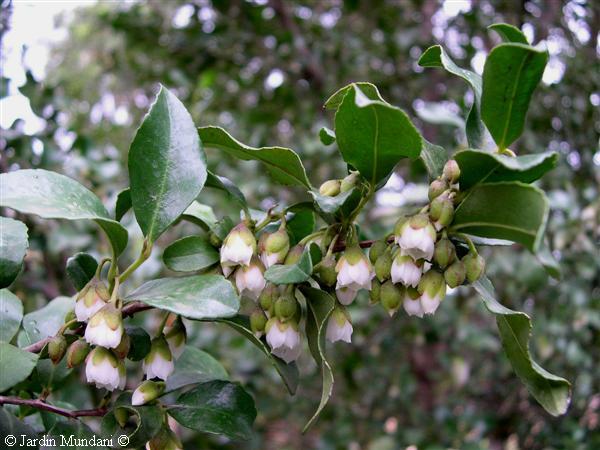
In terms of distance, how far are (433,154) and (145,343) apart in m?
0.35

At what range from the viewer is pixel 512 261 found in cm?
178

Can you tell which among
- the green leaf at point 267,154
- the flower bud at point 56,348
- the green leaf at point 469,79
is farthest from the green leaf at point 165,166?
the green leaf at point 469,79

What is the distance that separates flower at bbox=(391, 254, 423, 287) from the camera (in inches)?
23.6

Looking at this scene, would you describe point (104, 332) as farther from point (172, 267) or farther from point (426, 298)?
point (426, 298)

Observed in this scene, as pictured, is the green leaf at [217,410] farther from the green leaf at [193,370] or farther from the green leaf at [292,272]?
the green leaf at [292,272]

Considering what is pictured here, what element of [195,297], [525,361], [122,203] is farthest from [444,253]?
[122,203]

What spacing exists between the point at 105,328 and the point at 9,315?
0.19 metres

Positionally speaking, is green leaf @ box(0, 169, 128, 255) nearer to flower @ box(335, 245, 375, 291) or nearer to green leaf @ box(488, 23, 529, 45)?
flower @ box(335, 245, 375, 291)

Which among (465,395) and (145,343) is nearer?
(145,343)

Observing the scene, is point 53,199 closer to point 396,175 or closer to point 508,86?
point 508,86

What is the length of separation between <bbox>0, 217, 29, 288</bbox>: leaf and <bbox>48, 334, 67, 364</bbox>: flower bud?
7 cm

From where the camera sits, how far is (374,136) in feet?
1.88

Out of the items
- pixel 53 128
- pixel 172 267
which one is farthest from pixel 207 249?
pixel 53 128

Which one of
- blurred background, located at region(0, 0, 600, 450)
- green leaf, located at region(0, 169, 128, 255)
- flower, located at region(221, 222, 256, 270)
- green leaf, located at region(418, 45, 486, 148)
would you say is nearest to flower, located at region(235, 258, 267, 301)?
flower, located at region(221, 222, 256, 270)
